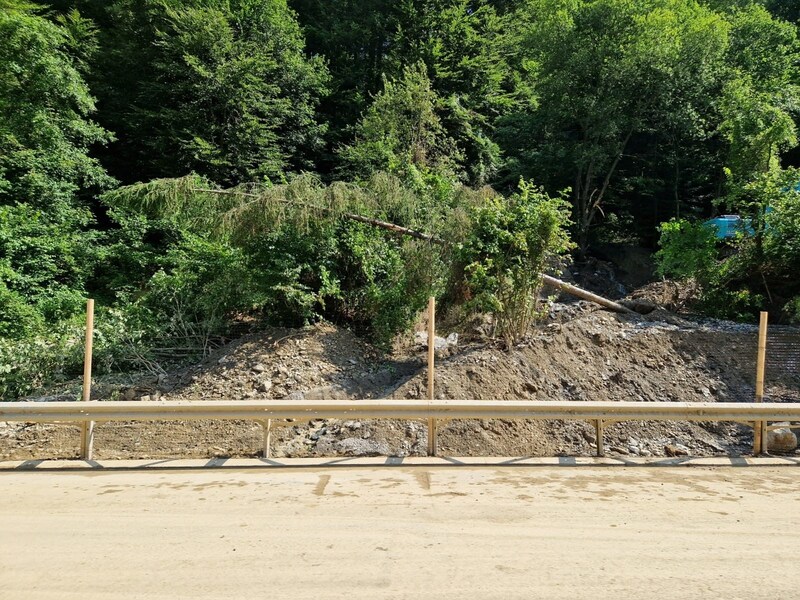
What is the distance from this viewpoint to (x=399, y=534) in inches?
185

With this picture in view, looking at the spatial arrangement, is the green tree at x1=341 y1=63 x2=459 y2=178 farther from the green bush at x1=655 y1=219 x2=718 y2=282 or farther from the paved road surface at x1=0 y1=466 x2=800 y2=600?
the paved road surface at x1=0 y1=466 x2=800 y2=600

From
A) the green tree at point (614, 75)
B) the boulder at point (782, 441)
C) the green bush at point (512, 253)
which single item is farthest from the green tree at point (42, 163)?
the green tree at point (614, 75)

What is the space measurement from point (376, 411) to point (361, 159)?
1323cm

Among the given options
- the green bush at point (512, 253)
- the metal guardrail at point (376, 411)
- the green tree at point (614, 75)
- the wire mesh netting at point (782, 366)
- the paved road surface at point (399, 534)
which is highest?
the green tree at point (614, 75)

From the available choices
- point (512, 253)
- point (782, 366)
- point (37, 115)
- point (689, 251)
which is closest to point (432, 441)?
point (512, 253)

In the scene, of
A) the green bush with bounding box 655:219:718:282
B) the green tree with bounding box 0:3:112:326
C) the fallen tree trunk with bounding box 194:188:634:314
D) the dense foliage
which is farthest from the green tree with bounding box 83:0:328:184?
the green bush with bounding box 655:219:718:282

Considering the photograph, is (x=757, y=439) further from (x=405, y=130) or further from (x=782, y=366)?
(x=405, y=130)

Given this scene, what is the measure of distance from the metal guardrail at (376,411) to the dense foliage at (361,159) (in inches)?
139

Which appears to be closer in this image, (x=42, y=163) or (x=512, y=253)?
(x=512, y=253)

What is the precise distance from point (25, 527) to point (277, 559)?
2.31 metres

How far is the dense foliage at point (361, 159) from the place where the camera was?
11320mm

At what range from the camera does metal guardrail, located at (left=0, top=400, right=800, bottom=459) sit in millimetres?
6750

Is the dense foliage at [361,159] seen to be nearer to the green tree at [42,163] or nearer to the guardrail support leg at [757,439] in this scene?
the green tree at [42,163]

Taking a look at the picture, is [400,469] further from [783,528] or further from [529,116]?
[529,116]
